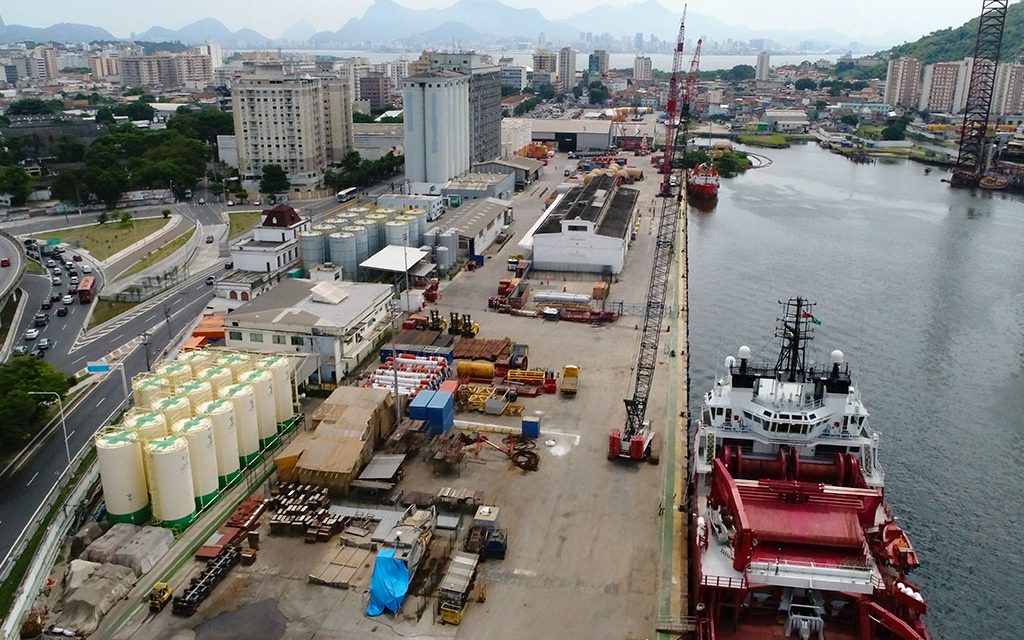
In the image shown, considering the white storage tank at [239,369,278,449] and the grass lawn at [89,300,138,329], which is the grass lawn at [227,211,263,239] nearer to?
the grass lawn at [89,300,138,329]

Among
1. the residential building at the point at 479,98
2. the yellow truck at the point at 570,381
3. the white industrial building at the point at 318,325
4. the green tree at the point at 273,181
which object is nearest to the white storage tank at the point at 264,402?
the white industrial building at the point at 318,325

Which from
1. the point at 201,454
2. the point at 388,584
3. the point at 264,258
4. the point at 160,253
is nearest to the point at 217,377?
the point at 201,454

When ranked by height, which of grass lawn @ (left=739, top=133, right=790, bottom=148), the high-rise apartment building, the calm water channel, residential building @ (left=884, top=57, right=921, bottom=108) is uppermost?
residential building @ (left=884, top=57, right=921, bottom=108)

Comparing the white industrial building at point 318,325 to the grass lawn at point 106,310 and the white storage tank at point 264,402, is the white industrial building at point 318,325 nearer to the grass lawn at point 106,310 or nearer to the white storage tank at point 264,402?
the white storage tank at point 264,402

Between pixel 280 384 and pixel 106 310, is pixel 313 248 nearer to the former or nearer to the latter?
pixel 106 310

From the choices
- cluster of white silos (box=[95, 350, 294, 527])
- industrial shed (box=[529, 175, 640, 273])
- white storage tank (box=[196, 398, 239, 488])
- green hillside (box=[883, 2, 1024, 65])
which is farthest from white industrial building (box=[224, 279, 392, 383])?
green hillside (box=[883, 2, 1024, 65])

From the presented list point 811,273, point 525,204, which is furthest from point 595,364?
point 525,204
